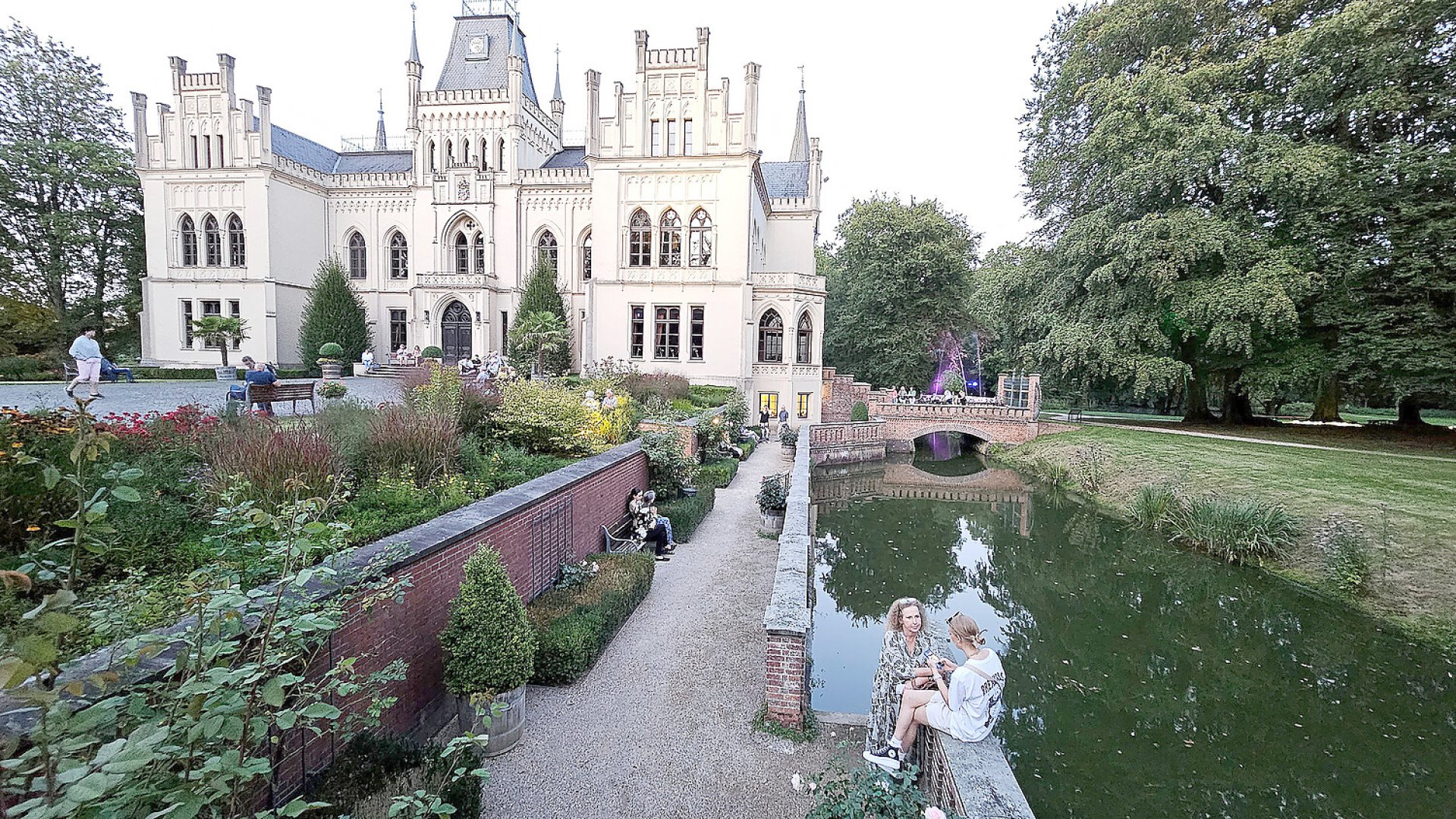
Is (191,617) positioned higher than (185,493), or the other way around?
(185,493)

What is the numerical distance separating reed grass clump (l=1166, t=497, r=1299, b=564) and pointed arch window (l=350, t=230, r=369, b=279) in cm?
3421

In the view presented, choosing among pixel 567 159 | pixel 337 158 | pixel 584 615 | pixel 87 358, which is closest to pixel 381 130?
pixel 337 158

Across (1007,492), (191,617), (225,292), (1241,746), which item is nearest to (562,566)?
(191,617)

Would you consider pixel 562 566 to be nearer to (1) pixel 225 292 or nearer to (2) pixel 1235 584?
(2) pixel 1235 584

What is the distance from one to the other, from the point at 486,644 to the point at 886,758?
318 cm

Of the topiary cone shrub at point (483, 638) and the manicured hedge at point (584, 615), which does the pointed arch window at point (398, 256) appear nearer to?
the manicured hedge at point (584, 615)

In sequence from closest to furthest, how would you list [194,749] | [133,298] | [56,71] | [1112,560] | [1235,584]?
[194,749], [1235,584], [1112,560], [56,71], [133,298]

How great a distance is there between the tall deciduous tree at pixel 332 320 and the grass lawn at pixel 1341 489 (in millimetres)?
30472

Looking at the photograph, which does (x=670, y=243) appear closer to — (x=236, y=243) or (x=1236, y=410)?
(x=236, y=243)

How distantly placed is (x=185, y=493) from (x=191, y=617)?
2.37 metres

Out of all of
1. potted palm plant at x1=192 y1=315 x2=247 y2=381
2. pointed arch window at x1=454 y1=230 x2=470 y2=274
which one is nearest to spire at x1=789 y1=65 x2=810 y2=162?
pointed arch window at x1=454 y1=230 x2=470 y2=274

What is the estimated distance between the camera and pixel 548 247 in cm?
2878

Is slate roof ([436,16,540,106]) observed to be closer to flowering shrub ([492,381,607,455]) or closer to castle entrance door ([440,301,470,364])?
castle entrance door ([440,301,470,364])

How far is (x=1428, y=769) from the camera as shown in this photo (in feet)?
20.1
